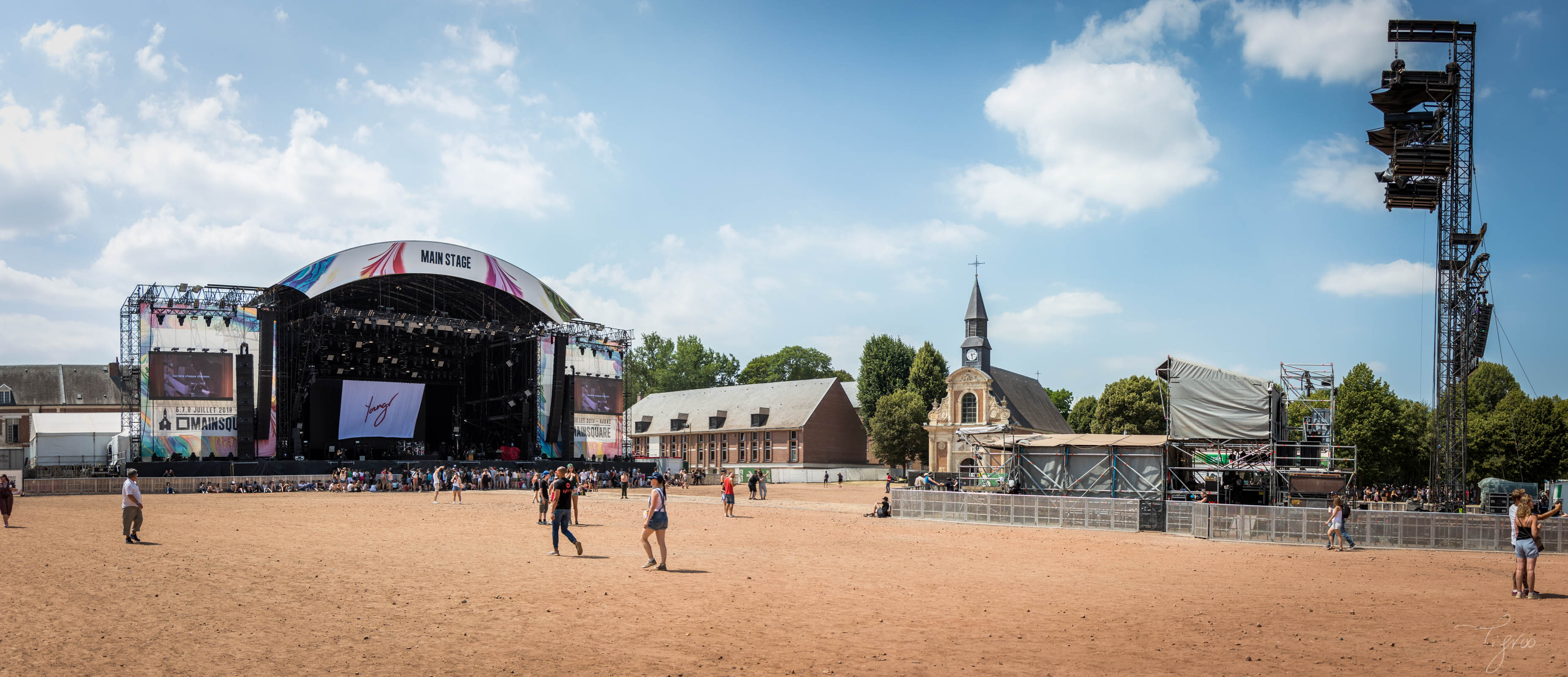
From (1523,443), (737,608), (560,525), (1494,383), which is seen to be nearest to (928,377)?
(1523,443)

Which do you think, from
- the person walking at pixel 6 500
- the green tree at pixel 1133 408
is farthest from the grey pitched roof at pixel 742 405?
the person walking at pixel 6 500

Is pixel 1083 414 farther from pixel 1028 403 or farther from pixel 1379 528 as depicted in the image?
pixel 1379 528

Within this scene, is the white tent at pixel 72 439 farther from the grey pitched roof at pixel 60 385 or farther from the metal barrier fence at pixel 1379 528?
the metal barrier fence at pixel 1379 528

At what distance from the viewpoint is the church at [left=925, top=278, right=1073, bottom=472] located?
70.2m

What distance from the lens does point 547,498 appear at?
23500 mm

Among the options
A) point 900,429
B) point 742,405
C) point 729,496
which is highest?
point 742,405

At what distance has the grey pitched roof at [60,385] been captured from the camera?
6712cm

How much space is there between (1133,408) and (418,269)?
4970cm

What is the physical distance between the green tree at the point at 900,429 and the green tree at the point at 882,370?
4672mm

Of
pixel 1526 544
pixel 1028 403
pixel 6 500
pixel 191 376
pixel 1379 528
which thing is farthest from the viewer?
pixel 1028 403

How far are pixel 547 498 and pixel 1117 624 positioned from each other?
15.6m

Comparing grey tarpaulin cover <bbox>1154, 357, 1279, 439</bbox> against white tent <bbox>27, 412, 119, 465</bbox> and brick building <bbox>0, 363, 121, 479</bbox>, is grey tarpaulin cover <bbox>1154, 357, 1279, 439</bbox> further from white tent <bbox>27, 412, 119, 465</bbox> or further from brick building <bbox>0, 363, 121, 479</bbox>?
brick building <bbox>0, 363, 121, 479</bbox>

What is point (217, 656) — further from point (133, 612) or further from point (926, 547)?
point (926, 547)

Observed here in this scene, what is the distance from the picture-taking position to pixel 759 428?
77125 millimetres
